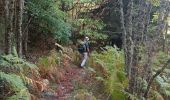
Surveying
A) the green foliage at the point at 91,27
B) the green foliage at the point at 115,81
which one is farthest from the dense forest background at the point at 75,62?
the green foliage at the point at 91,27

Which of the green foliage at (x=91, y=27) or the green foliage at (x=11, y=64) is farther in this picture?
the green foliage at (x=91, y=27)

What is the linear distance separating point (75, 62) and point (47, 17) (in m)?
2.83

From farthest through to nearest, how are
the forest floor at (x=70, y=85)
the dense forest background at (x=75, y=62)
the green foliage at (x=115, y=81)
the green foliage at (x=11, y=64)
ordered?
the forest floor at (x=70, y=85)
the green foliage at (x=115, y=81)
the dense forest background at (x=75, y=62)
the green foliage at (x=11, y=64)

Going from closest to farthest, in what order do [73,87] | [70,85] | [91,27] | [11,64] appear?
[11,64], [73,87], [70,85], [91,27]

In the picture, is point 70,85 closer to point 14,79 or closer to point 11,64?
point 11,64

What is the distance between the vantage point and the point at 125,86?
10.5 meters

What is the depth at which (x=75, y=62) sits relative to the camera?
56.6 ft

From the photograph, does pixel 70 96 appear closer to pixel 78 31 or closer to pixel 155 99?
pixel 155 99

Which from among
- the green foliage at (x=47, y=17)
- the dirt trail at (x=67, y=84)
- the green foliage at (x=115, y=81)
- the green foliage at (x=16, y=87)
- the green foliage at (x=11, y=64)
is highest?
the green foliage at (x=47, y=17)

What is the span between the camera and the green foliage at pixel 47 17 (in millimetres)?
15508

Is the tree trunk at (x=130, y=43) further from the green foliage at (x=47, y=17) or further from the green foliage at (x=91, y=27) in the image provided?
the green foliage at (x=91, y=27)

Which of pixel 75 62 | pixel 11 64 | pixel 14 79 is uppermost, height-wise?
pixel 11 64

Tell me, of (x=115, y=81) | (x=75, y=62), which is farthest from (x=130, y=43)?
(x=75, y=62)

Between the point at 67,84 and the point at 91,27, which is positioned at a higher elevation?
the point at 91,27
